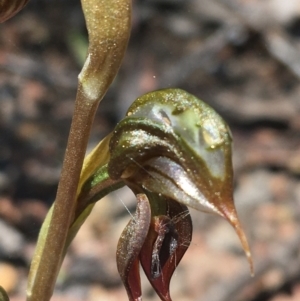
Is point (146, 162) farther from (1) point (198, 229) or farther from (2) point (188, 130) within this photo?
(1) point (198, 229)

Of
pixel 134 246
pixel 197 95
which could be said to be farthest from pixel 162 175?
pixel 197 95

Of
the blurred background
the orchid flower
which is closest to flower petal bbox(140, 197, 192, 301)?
the orchid flower

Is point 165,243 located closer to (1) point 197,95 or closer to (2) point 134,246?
(2) point 134,246

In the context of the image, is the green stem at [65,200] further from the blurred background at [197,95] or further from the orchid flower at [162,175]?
the blurred background at [197,95]

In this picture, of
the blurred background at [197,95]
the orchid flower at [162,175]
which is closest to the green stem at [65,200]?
the orchid flower at [162,175]

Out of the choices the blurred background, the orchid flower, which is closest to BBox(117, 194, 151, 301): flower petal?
the orchid flower

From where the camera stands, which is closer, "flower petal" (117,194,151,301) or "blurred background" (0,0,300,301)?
"flower petal" (117,194,151,301)

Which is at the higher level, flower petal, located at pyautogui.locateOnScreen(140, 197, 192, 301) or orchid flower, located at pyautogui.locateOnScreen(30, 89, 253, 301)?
orchid flower, located at pyautogui.locateOnScreen(30, 89, 253, 301)

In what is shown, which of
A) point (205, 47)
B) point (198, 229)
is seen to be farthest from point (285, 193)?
→ point (205, 47)

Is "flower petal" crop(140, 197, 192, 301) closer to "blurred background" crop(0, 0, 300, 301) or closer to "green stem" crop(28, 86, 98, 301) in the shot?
A: "green stem" crop(28, 86, 98, 301)
